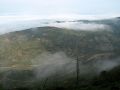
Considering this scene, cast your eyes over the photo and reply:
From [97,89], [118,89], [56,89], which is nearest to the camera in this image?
[118,89]

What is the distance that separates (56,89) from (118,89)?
1839 inches

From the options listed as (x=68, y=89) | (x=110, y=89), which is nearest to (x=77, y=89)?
(x=68, y=89)

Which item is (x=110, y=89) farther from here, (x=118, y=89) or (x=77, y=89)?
(x=77, y=89)

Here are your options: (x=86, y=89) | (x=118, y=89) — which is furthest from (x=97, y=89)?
(x=118, y=89)

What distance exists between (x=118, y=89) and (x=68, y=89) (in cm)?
3784

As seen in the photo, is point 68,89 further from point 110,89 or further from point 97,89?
point 110,89

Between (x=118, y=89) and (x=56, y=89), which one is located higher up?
(x=118, y=89)

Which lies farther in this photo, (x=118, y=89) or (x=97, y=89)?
(x=97, y=89)

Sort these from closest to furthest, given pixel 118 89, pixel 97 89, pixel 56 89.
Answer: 1. pixel 118 89
2. pixel 97 89
3. pixel 56 89

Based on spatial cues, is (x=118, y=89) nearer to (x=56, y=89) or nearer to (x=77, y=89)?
(x=77, y=89)

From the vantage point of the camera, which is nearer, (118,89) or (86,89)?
(118,89)

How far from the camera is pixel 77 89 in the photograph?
560ft

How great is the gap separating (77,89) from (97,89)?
13.3 meters

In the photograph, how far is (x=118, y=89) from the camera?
469 ft
